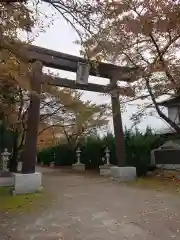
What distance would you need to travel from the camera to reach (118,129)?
41.2 ft

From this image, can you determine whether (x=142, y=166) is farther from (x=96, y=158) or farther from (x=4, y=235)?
(x=4, y=235)

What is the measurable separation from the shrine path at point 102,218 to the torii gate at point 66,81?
217 cm

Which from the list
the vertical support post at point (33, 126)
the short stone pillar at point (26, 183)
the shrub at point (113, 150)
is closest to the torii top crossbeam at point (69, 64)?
the vertical support post at point (33, 126)

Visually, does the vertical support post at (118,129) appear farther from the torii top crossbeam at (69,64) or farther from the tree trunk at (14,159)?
the tree trunk at (14,159)

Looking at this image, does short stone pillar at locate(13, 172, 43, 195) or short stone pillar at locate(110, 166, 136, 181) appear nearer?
short stone pillar at locate(13, 172, 43, 195)

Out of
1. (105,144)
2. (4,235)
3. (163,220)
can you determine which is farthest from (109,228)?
(105,144)

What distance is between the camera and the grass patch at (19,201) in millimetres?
7455

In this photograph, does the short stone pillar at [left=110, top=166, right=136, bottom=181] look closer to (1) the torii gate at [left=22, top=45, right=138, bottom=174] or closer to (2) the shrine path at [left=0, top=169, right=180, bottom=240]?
(1) the torii gate at [left=22, top=45, right=138, bottom=174]

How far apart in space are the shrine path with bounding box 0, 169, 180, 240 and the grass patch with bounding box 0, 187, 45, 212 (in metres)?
0.41

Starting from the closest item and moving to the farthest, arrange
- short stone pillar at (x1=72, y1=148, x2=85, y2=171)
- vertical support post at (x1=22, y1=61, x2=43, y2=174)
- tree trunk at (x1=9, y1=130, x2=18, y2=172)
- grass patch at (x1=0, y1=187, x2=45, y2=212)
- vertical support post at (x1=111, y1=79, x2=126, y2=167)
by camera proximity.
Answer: grass patch at (x1=0, y1=187, x2=45, y2=212) < vertical support post at (x1=22, y1=61, x2=43, y2=174) < vertical support post at (x1=111, y1=79, x2=126, y2=167) < tree trunk at (x1=9, y1=130, x2=18, y2=172) < short stone pillar at (x1=72, y1=148, x2=85, y2=171)

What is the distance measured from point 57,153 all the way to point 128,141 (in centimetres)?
1014

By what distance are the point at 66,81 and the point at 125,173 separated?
450cm

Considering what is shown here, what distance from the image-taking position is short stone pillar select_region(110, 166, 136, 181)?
11906 mm

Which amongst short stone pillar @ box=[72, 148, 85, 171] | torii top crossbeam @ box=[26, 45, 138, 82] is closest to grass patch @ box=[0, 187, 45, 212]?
torii top crossbeam @ box=[26, 45, 138, 82]
